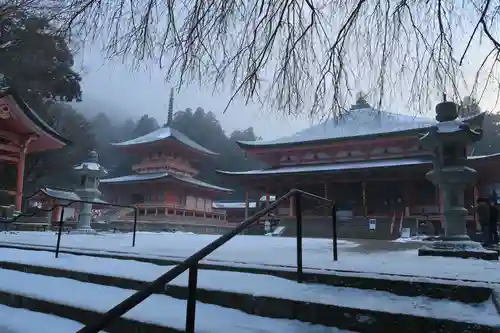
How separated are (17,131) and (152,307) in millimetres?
14165

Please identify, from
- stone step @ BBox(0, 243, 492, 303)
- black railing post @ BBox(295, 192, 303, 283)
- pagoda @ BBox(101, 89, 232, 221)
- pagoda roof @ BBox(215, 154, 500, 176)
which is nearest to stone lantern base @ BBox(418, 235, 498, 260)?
stone step @ BBox(0, 243, 492, 303)

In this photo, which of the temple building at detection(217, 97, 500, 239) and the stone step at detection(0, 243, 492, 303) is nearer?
the stone step at detection(0, 243, 492, 303)

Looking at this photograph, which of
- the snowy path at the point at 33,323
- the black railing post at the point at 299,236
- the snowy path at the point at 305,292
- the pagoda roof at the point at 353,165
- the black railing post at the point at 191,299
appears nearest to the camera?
the black railing post at the point at 191,299

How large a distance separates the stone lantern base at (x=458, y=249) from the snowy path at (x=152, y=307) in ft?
10.3

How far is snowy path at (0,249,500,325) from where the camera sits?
2.11 metres

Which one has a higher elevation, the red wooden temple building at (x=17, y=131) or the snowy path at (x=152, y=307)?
the red wooden temple building at (x=17, y=131)

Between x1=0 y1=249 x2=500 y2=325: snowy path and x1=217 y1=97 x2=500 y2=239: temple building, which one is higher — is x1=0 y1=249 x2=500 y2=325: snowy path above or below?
below

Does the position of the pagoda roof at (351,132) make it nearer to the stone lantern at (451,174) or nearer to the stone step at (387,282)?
the stone lantern at (451,174)

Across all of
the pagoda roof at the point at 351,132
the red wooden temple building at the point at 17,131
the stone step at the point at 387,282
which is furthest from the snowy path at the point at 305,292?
the pagoda roof at the point at 351,132

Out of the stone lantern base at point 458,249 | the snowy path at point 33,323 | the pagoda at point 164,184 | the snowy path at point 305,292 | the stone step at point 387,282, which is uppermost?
the pagoda at point 164,184

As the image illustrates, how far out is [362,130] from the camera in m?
19.5

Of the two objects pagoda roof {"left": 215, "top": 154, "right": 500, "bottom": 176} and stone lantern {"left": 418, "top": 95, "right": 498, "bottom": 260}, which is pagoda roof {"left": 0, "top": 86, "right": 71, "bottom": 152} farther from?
stone lantern {"left": 418, "top": 95, "right": 498, "bottom": 260}

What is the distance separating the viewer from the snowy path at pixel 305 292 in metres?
2.11

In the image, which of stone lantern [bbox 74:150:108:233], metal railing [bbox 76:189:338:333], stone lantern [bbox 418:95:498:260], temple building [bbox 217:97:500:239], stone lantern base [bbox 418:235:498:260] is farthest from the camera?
temple building [bbox 217:97:500:239]
